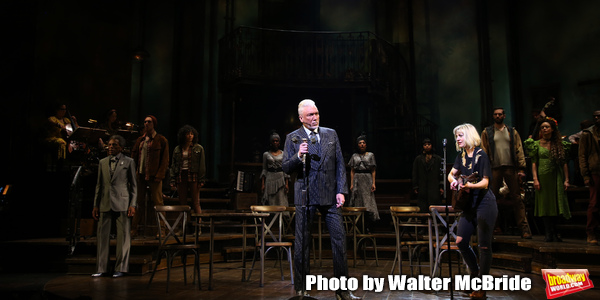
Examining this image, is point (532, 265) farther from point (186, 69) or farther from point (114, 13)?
point (114, 13)

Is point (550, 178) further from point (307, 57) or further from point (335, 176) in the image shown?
point (307, 57)

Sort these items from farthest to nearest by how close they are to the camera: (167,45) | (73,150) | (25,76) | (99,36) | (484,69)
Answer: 1. (167,45)
2. (484,69)
3. (99,36)
4. (25,76)
5. (73,150)

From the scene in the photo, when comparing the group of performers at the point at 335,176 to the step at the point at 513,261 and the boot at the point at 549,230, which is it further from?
the step at the point at 513,261

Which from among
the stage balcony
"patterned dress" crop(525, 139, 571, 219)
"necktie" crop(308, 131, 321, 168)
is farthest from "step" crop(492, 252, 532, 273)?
the stage balcony

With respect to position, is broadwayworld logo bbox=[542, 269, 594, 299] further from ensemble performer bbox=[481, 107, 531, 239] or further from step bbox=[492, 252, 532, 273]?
ensemble performer bbox=[481, 107, 531, 239]

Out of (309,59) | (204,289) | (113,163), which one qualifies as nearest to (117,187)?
(113,163)

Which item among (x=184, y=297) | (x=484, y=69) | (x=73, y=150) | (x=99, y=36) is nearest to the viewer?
(x=184, y=297)

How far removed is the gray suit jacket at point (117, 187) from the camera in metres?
5.87

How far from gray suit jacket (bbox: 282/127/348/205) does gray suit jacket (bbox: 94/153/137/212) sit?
2.74 m

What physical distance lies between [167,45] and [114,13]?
1.60 meters

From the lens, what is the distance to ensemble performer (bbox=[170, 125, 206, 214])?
739cm

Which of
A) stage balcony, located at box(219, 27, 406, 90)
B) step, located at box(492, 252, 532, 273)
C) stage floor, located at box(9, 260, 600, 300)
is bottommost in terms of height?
stage floor, located at box(9, 260, 600, 300)

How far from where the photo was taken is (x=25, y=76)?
362 inches

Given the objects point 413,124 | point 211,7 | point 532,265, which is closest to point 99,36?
point 211,7
